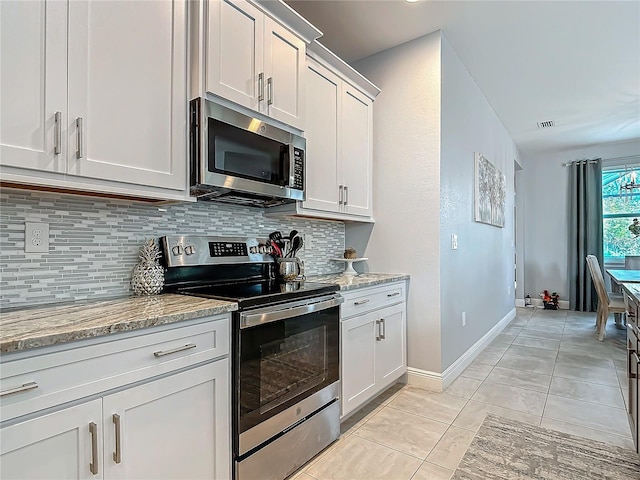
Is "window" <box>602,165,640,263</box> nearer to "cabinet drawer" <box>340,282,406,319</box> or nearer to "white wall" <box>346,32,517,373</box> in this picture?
"white wall" <box>346,32,517,373</box>

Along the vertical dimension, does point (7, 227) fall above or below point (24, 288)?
above

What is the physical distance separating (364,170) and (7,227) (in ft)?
7.52

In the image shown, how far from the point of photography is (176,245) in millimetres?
1883

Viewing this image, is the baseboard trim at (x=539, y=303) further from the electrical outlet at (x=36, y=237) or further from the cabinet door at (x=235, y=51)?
the electrical outlet at (x=36, y=237)

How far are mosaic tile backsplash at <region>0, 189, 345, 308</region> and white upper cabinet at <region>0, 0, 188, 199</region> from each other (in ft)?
0.90

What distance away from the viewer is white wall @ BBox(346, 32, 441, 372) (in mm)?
2855

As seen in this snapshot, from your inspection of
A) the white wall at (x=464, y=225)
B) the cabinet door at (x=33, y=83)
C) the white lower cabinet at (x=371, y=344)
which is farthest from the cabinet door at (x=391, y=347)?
the cabinet door at (x=33, y=83)

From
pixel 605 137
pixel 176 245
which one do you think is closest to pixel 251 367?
pixel 176 245

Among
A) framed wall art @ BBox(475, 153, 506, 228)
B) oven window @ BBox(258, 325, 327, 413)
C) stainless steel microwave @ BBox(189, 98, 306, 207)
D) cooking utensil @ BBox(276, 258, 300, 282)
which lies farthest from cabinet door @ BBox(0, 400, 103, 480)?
framed wall art @ BBox(475, 153, 506, 228)

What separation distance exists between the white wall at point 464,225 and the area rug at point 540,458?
2.62 ft

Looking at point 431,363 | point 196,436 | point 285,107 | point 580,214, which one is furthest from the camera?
point 580,214

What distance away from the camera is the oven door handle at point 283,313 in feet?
5.00

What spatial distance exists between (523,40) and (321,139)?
6.33 ft

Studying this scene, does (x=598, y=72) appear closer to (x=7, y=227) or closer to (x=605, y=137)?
(x=605, y=137)
